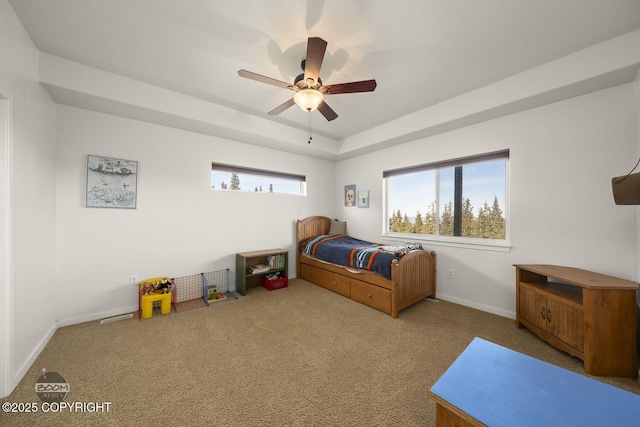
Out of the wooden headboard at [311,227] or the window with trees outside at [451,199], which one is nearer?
the window with trees outside at [451,199]

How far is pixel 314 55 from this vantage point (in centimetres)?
167

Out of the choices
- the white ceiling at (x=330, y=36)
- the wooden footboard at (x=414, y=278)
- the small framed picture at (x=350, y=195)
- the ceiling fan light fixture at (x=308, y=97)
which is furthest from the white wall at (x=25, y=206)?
the small framed picture at (x=350, y=195)

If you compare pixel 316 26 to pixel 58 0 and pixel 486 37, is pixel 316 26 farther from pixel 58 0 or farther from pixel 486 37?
pixel 58 0

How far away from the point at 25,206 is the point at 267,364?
2311mm

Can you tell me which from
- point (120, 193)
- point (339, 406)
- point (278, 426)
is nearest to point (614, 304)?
point (339, 406)

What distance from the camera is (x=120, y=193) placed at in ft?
9.18

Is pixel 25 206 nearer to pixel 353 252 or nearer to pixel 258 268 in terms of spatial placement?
pixel 258 268

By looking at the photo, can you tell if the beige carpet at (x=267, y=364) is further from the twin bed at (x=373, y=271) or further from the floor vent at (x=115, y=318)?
the twin bed at (x=373, y=271)

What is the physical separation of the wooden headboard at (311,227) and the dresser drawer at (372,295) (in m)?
1.51

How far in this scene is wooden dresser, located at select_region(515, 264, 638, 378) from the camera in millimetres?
1721

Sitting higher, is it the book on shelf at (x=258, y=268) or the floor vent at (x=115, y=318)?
the book on shelf at (x=258, y=268)

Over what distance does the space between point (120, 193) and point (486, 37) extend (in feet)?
13.3

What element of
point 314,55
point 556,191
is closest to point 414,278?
point 556,191

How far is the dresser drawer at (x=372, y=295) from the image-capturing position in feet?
9.22
